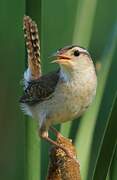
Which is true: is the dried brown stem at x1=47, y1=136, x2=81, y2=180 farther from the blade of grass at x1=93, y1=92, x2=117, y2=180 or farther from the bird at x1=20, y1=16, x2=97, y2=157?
the bird at x1=20, y1=16, x2=97, y2=157

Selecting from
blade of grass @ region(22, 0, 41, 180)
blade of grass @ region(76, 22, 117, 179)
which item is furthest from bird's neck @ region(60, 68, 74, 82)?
blade of grass @ region(22, 0, 41, 180)

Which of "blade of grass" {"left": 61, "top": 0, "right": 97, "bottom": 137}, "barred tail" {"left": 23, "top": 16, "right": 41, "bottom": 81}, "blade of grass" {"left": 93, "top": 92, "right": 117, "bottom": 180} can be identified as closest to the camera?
"blade of grass" {"left": 93, "top": 92, "right": 117, "bottom": 180}

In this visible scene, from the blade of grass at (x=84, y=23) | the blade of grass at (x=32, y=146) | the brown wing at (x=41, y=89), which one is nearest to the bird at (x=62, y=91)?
the brown wing at (x=41, y=89)

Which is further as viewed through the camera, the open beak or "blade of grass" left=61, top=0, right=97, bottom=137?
the open beak

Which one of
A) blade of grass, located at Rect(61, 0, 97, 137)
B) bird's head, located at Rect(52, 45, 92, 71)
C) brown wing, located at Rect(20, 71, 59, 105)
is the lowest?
brown wing, located at Rect(20, 71, 59, 105)

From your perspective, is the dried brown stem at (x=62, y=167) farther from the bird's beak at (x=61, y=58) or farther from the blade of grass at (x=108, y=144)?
the bird's beak at (x=61, y=58)

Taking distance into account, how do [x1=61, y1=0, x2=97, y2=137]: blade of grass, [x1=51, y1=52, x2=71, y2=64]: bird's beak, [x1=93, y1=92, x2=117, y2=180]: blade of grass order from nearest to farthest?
[x1=93, y1=92, x2=117, y2=180]: blade of grass < [x1=61, y1=0, x2=97, y2=137]: blade of grass < [x1=51, y1=52, x2=71, y2=64]: bird's beak

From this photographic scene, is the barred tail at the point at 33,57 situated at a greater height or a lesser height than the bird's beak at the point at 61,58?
lesser

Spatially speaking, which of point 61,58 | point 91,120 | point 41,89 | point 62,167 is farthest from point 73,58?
point 62,167
